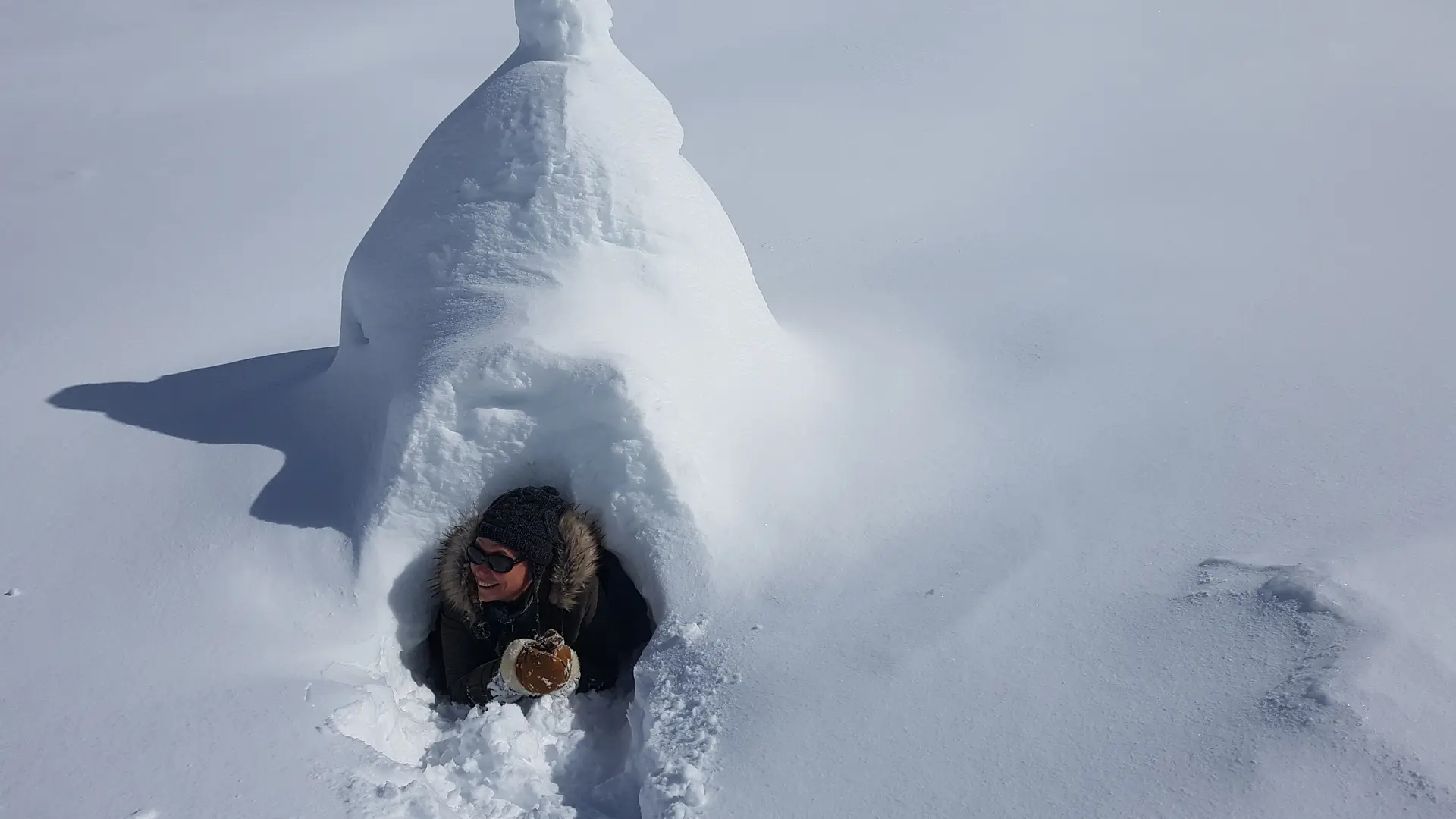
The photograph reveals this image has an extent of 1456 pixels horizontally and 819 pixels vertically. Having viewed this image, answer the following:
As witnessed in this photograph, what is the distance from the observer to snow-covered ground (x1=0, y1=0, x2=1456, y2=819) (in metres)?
2.43

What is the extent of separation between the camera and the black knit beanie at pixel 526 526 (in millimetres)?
2920

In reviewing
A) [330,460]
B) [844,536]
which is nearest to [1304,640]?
[844,536]

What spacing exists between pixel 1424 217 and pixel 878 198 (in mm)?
2629

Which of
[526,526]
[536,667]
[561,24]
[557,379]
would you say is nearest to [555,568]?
[526,526]

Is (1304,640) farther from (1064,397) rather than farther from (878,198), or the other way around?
(878,198)

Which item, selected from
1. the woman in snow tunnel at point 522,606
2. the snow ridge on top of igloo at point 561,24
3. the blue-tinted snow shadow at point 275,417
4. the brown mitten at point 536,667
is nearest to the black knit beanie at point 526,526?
the woman in snow tunnel at point 522,606

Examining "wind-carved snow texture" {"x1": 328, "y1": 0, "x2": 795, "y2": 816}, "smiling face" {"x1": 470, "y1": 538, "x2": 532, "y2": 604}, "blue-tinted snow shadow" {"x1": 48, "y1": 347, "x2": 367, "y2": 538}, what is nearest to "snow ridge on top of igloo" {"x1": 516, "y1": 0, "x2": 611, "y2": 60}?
"wind-carved snow texture" {"x1": 328, "y1": 0, "x2": 795, "y2": 816}

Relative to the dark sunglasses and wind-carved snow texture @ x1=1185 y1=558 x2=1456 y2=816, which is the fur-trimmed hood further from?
wind-carved snow texture @ x1=1185 y1=558 x2=1456 y2=816

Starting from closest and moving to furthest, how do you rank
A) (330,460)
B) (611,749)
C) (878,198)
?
(611,749)
(330,460)
(878,198)

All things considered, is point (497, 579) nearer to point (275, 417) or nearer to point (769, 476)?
point (769, 476)

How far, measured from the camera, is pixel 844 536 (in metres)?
3.19

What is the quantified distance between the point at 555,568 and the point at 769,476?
0.75 metres

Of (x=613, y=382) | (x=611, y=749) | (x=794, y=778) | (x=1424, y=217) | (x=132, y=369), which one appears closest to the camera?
(x=794, y=778)

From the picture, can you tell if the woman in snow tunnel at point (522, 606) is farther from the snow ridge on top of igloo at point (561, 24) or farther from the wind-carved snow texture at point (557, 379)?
the snow ridge on top of igloo at point (561, 24)
